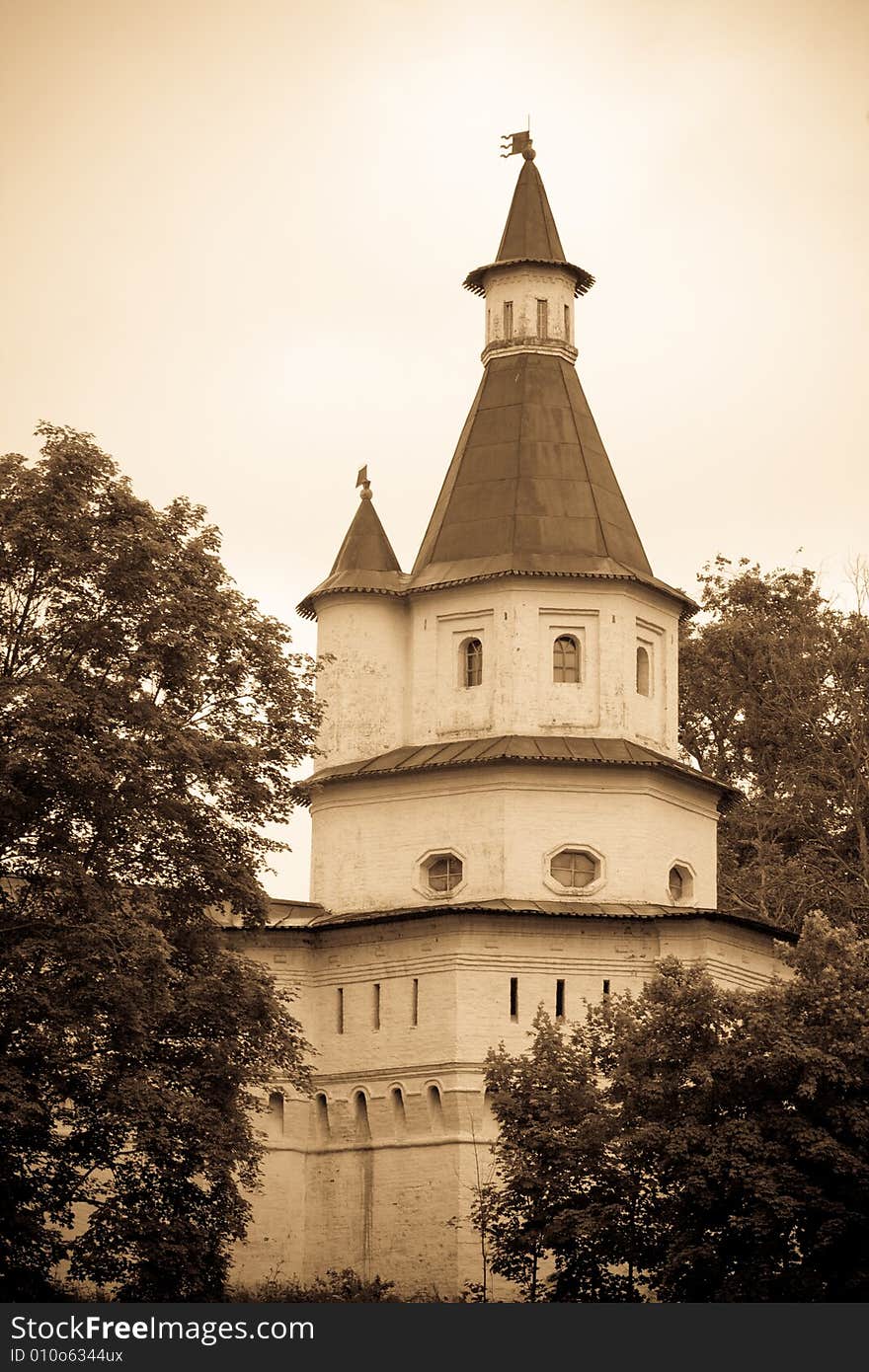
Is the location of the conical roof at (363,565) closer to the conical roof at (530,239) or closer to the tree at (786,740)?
the conical roof at (530,239)

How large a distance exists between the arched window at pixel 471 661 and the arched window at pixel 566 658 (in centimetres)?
137

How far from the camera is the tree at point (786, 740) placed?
5750 cm

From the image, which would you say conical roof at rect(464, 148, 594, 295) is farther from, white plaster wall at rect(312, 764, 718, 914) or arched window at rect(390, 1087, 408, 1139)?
arched window at rect(390, 1087, 408, 1139)

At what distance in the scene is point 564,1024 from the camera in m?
45.2

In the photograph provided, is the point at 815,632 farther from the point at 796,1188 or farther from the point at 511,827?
the point at 796,1188

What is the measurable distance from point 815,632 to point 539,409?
11.2 m

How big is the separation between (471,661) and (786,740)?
11888mm

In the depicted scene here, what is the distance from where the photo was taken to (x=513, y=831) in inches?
1873

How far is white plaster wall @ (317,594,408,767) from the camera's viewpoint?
165ft

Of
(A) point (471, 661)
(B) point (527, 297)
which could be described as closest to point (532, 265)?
(B) point (527, 297)

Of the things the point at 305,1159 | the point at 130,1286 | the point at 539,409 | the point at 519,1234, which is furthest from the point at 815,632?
the point at 130,1286

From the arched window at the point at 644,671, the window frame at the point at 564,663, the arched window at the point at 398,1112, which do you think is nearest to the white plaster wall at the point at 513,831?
the window frame at the point at 564,663

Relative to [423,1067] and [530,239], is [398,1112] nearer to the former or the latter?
[423,1067]

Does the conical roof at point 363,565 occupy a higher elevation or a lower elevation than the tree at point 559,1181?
higher
